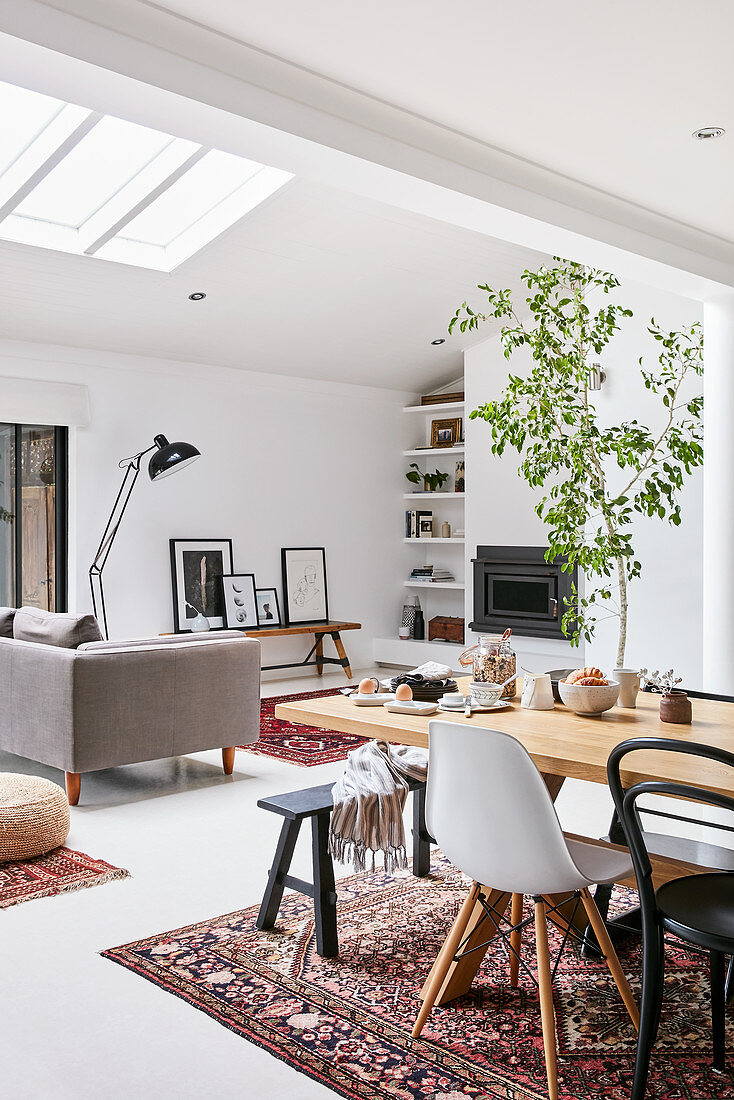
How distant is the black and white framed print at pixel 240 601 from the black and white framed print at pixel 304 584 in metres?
0.41

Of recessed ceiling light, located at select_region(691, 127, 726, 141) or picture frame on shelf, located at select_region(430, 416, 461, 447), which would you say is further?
picture frame on shelf, located at select_region(430, 416, 461, 447)

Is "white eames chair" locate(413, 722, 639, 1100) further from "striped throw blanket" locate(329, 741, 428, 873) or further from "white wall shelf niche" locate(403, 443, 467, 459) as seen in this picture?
"white wall shelf niche" locate(403, 443, 467, 459)

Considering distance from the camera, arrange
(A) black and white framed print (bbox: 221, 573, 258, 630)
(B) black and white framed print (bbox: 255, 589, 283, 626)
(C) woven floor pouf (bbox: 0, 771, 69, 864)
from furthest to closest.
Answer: (B) black and white framed print (bbox: 255, 589, 283, 626), (A) black and white framed print (bbox: 221, 573, 258, 630), (C) woven floor pouf (bbox: 0, 771, 69, 864)

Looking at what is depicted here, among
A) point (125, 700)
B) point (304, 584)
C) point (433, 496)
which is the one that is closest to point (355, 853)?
point (125, 700)

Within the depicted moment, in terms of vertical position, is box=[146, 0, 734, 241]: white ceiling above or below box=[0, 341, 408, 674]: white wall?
above

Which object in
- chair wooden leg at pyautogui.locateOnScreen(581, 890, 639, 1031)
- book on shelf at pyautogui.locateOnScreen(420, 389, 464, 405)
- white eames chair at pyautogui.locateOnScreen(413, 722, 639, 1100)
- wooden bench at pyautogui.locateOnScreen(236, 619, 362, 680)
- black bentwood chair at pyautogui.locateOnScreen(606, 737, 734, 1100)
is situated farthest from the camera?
book on shelf at pyautogui.locateOnScreen(420, 389, 464, 405)

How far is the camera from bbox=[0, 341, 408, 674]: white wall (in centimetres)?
698

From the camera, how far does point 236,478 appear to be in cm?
786

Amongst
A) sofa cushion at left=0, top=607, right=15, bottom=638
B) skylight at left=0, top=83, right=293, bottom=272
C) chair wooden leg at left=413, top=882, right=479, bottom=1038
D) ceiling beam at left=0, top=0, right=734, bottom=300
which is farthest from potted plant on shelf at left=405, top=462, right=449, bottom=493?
chair wooden leg at left=413, top=882, right=479, bottom=1038

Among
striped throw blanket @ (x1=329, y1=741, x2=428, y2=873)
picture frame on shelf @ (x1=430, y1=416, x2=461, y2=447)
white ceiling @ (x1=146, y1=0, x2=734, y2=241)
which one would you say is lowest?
striped throw blanket @ (x1=329, y1=741, x2=428, y2=873)

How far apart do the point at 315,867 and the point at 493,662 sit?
2.66 ft

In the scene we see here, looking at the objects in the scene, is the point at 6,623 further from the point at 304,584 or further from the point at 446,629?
the point at 446,629

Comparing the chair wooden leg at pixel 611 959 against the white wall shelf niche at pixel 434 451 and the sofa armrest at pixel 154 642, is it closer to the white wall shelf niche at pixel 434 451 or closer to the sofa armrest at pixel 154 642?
the sofa armrest at pixel 154 642

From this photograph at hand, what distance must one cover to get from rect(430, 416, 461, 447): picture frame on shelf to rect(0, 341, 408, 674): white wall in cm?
34
